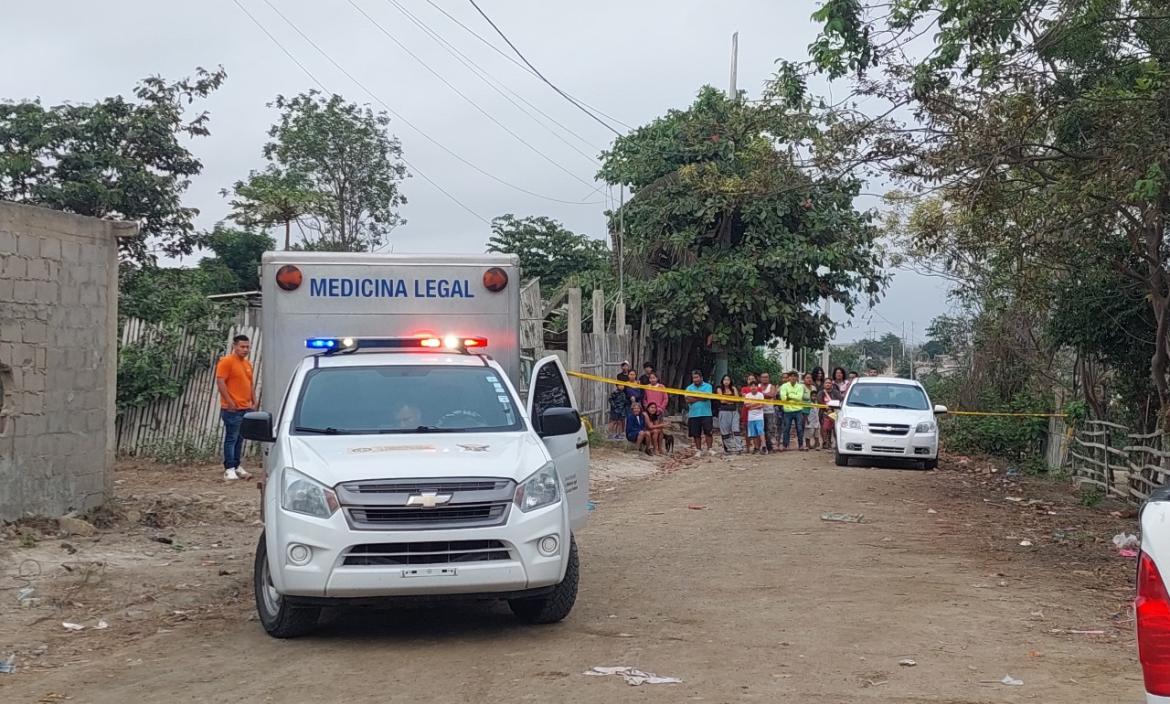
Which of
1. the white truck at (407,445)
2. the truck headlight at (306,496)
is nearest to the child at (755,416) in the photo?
the white truck at (407,445)

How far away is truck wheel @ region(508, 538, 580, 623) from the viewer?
802 cm

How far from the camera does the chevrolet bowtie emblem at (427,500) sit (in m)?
7.36

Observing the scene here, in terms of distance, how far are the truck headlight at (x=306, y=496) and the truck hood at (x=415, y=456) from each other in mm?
47

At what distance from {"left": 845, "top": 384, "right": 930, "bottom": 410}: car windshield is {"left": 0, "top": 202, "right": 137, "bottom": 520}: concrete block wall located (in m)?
13.1

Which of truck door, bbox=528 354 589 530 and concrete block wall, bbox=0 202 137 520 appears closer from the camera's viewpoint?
truck door, bbox=528 354 589 530

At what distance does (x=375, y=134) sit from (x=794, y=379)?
16.0 meters

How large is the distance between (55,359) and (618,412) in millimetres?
14921

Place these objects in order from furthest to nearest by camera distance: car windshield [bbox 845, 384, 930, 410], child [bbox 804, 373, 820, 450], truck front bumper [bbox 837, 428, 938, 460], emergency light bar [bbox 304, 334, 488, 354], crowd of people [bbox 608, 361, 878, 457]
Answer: child [bbox 804, 373, 820, 450] → crowd of people [bbox 608, 361, 878, 457] → car windshield [bbox 845, 384, 930, 410] → truck front bumper [bbox 837, 428, 938, 460] → emergency light bar [bbox 304, 334, 488, 354]

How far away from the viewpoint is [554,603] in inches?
316

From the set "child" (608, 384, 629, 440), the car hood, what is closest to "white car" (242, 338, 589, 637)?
the car hood

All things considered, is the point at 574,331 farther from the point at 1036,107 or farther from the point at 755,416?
the point at 1036,107

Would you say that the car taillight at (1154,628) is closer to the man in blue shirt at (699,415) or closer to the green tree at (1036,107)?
the green tree at (1036,107)

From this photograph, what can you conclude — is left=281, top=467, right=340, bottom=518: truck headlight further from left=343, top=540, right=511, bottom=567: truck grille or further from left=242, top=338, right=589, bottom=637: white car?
left=343, top=540, right=511, bottom=567: truck grille

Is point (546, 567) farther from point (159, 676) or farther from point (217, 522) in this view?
point (217, 522)
